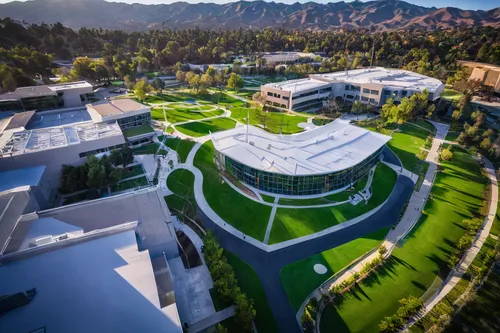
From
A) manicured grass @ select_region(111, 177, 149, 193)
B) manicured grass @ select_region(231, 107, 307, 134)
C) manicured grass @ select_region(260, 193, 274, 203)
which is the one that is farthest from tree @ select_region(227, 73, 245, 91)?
manicured grass @ select_region(260, 193, 274, 203)

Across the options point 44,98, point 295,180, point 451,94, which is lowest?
point 295,180

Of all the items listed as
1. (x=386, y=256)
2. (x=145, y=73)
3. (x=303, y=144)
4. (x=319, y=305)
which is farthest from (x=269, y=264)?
(x=145, y=73)

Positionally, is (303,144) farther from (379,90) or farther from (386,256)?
(379,90)

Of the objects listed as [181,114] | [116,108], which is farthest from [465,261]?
[181,114]

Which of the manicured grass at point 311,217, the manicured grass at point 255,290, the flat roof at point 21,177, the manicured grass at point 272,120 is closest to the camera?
the manicured grass at point 255,290

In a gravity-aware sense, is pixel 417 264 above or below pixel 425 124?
below

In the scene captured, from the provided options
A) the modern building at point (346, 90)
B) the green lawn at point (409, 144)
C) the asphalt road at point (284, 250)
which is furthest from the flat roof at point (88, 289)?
the modern building at point (346, 90)

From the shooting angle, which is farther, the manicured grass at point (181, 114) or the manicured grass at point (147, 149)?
the manicured grass at point (181, 114)

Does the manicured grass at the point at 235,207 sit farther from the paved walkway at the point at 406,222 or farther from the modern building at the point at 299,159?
the paved walkway at the point at 406,222

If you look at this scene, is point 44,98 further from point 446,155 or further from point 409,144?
point 446,155
